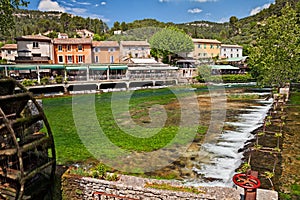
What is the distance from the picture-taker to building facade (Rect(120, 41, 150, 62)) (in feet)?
184

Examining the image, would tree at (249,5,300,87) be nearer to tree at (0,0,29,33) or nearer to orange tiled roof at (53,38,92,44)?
tree at (0,0,29,33)

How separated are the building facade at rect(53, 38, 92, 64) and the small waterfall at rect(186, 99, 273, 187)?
115 ft

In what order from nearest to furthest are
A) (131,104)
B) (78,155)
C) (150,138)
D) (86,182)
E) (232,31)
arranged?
1. (86,182)
2. (78,155)
3. (150,138)
4. (131,104)
5. (232,31)

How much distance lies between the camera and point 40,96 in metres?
30.0

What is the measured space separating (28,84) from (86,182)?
25.7 meters

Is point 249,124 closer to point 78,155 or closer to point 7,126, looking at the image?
point 78,155

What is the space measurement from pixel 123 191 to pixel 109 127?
11299 mm

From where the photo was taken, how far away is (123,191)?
704 centimetres

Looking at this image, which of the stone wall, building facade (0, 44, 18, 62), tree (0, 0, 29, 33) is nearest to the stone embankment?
the stone wall

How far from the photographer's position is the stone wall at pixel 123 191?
6.59m

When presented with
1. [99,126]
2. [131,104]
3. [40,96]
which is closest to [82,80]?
[40,96]

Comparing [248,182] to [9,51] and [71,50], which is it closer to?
[71,50]

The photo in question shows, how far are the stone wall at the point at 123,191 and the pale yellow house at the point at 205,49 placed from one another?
212 ft

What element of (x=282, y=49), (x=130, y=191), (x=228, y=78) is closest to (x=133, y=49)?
(x=228, y=78)
